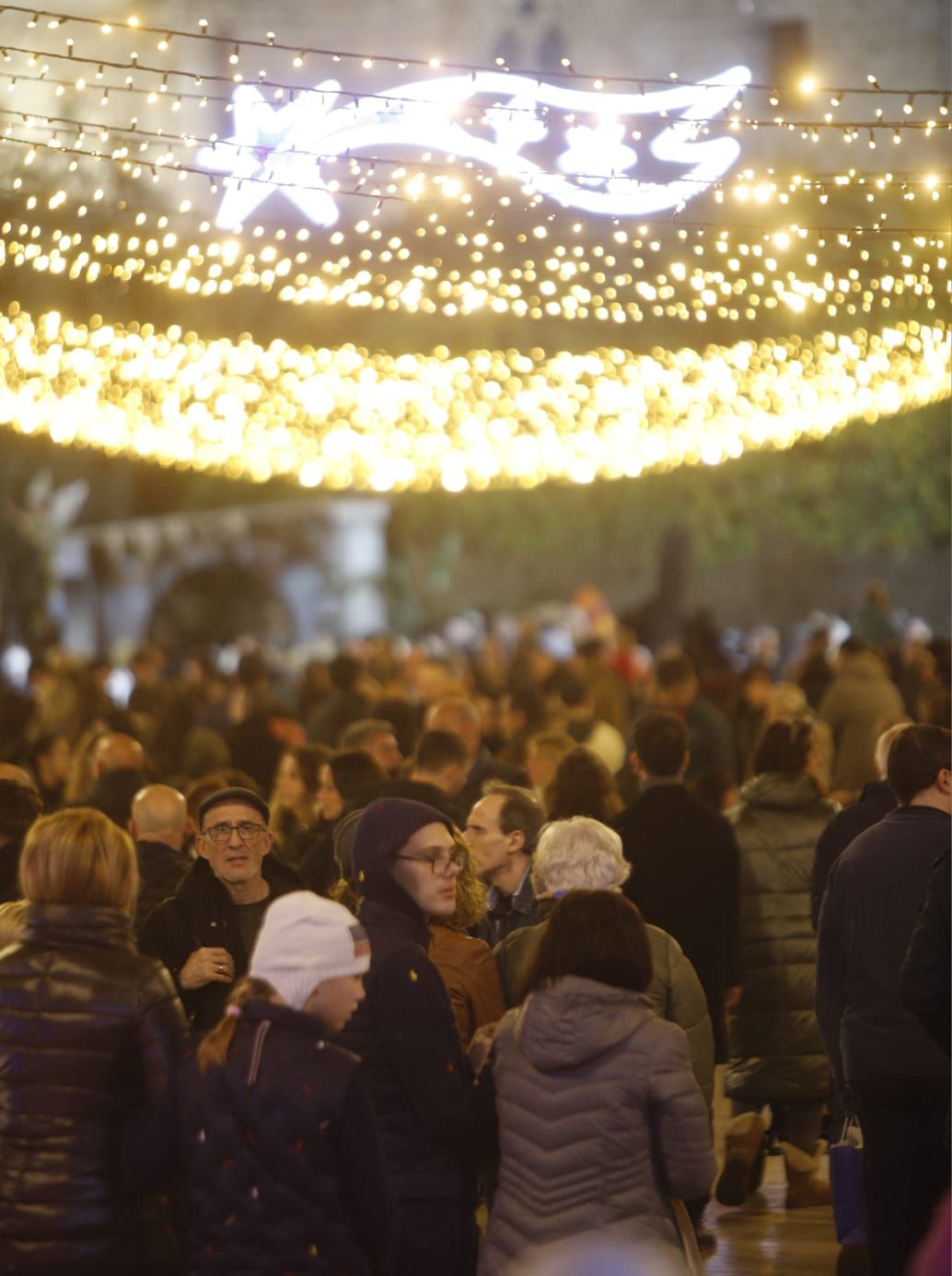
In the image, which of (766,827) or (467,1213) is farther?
(766,827)

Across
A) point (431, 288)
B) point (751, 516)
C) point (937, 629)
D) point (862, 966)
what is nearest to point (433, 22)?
point (751, 516)

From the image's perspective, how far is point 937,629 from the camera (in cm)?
3497

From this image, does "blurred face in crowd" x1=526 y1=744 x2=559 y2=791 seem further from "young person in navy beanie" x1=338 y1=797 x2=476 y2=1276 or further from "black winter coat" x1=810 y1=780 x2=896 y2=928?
"young person in navy beanie" x1=338 y1=797 x2=476 y2=1276

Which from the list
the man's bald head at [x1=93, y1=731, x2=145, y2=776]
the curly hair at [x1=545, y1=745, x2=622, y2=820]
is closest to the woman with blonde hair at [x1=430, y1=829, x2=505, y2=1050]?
the curly hair at [x1=545, y1=745, x2=622, y2=820]

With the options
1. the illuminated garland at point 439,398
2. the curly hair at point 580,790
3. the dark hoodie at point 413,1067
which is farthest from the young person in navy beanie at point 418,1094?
the illuminated garland at point 439,398

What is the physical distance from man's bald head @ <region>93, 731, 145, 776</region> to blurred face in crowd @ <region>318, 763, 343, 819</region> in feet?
5.26

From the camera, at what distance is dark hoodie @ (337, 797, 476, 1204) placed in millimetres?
4156

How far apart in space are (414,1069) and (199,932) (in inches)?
58.7

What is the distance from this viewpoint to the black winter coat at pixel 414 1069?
164 inches

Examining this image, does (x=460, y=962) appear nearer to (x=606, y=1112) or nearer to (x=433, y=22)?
(x=606, y=1112)

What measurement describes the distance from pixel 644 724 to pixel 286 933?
12.2 ft

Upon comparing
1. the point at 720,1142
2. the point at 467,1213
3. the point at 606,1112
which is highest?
the point at 606,1112

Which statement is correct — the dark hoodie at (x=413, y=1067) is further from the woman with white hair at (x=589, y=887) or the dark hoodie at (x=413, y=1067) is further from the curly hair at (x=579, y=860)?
the curly hair at (x=579, y=860)

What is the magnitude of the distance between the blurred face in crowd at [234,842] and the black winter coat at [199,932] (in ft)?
0.21
